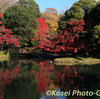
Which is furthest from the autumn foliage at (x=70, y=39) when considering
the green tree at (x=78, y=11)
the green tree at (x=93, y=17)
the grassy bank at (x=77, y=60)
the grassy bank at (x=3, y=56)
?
the grassy bank at (x=3, y=56)

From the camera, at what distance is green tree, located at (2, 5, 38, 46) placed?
37.3m

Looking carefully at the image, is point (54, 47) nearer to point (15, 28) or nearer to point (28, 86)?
point (15, 28)

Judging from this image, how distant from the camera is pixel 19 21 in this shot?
37.2 m

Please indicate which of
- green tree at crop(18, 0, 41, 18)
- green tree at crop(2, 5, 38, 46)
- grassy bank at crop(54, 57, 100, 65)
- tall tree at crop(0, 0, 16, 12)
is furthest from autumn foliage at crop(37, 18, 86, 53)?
tall tree at crop(0, 0, 16, 12)

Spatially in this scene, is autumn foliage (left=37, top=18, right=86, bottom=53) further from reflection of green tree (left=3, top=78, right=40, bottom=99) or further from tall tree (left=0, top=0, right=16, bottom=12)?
tall tree (left=0, top=0, right=16, bottom=12)

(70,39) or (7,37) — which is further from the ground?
(7,37)

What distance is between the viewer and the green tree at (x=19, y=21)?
3731 centimetres

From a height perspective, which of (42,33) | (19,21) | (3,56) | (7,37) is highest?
(19,21)

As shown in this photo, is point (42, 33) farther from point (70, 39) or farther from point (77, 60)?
point (77, 60)

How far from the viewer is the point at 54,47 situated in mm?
33219

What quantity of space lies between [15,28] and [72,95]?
2937 cm

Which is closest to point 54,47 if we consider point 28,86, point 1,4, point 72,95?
point 28,86

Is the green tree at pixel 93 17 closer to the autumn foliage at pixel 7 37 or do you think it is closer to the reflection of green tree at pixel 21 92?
the autumn foliage at pixel 7 37

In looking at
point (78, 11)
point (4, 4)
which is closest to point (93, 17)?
point (78, 11)
